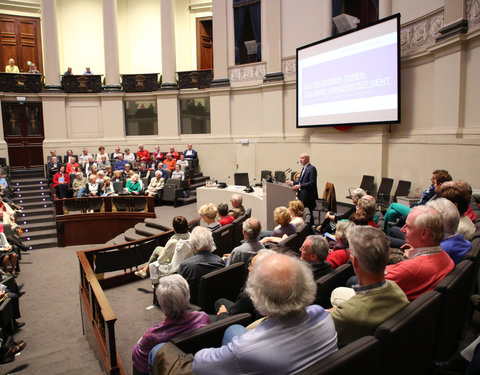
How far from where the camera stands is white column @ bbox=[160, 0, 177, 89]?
13.4m

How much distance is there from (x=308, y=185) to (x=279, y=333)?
5.48 m

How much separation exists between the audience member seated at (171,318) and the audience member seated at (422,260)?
115 cm

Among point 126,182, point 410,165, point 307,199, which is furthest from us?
point 126,182

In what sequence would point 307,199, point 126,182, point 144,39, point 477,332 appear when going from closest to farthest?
1. point 477,332
2. point 307,199
3. point 126,182
4. point 144,39

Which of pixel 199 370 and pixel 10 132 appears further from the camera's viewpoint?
pixel 10 132

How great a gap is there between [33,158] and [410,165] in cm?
1262

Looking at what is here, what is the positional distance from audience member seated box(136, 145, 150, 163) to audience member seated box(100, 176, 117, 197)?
2.58 meters

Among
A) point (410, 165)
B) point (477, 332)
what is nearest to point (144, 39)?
point (410, 165)

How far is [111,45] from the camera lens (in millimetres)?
13766

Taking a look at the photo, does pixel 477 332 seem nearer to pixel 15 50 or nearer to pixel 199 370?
pixel 199 370

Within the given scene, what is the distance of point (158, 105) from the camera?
45.7 ft

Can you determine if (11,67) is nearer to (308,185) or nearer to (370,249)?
(308,185)

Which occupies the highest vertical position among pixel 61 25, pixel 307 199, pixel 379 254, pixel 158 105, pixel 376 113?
pixel 61 25

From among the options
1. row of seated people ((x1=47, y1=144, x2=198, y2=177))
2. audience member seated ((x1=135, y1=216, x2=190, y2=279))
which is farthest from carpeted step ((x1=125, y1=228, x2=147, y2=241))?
row of seated people ((x1=47, y1=144, x2=198, y2=177))
